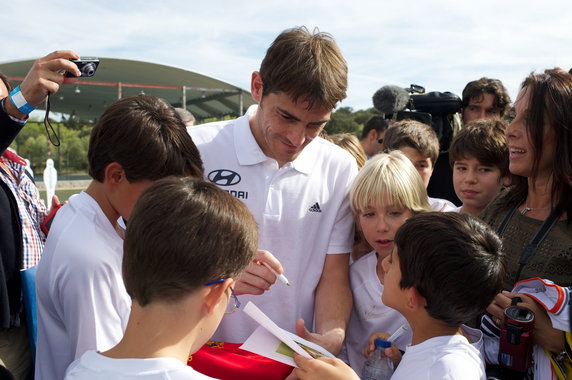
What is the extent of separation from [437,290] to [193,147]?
105 cm

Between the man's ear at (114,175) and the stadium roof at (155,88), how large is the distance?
67.5 feet

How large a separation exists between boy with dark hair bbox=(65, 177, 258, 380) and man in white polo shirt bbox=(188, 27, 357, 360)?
80cm

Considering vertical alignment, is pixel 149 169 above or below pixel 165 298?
above

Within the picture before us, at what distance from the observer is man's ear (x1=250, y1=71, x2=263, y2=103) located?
2242mm

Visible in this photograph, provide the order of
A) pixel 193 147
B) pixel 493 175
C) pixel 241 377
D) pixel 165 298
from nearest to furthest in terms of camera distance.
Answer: pixel 165 298 → pixel 241 377 → pixel 193 147 → pixel 493 175

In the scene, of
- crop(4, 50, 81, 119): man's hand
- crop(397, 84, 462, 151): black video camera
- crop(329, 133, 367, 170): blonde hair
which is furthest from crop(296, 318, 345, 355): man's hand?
crop(397, 84, 462, 151): black video camera

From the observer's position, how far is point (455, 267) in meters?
1.76

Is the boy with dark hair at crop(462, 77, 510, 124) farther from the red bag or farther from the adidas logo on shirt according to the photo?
the red bag

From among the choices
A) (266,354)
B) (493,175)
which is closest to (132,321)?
(266,354)

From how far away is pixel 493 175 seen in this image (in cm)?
336

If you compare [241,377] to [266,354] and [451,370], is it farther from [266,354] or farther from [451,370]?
[451,370]

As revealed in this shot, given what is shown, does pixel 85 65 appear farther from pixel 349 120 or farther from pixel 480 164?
pixel 349 120

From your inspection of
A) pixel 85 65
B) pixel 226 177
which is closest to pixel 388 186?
pixel 226 177

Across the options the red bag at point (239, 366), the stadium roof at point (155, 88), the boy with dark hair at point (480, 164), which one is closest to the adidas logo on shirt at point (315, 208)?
the red bag at point (239, 366)
